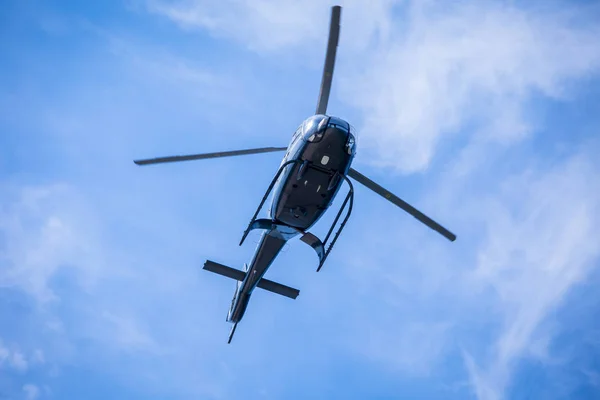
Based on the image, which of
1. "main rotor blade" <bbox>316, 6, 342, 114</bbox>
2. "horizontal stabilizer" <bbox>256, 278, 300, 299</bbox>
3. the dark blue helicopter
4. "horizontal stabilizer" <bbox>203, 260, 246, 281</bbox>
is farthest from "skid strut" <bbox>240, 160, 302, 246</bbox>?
"horizontal stabilizer" <bbox>256, 278, 300, 299</bbox>

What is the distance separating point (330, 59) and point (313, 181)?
14.2 ft

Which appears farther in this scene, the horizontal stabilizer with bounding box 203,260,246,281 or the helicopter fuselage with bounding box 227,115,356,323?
the horizontal stabilizer with bounding box 203,260,246,281

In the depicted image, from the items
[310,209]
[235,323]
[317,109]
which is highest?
[317,109]

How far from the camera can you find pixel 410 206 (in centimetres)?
1981

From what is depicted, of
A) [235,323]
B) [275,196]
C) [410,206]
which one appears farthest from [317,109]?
[235,323]

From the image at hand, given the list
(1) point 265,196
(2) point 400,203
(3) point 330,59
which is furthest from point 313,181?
(3) point 330,59

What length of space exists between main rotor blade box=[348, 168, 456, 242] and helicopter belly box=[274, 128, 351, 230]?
Result: 124 centimetres

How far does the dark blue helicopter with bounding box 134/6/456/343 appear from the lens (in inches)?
691

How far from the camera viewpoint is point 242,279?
77.8 feet

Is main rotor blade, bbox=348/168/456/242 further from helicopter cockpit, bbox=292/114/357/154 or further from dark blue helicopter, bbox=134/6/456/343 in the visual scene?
Answer: helicopter cockpit, bbox=292/114/357/154

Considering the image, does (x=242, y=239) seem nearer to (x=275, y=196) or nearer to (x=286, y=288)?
(x=275, y=196)

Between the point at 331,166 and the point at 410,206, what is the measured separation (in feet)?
12.8

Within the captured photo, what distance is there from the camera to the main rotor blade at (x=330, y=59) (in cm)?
1816

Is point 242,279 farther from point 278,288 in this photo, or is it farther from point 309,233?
point 309,233
